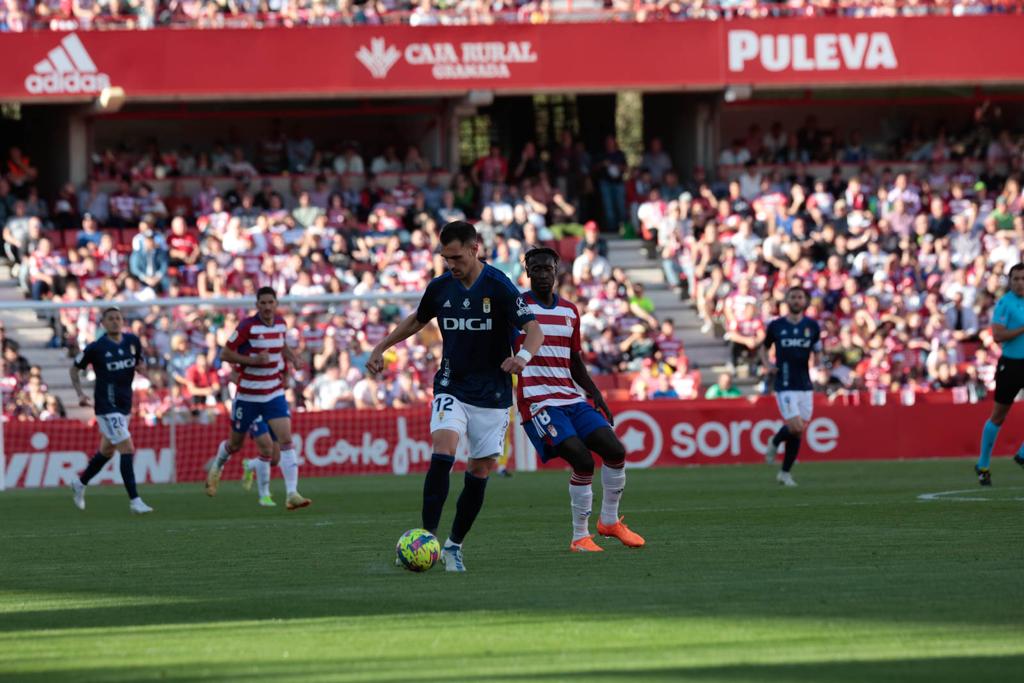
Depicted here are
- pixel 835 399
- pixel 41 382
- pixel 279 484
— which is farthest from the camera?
pixel 835 399

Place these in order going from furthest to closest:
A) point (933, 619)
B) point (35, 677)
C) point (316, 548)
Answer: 1. point (316, 548)
2. point (933, 619)
3. point (35, 677)

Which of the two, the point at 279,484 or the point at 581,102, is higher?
the point at 581,102

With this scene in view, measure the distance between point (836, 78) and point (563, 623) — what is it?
29.3 metres

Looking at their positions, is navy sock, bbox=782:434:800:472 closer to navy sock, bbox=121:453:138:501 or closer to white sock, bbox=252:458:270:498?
white sock, bbox=252:458:270:498

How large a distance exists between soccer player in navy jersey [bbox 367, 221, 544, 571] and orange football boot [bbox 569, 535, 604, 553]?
143 centimetres

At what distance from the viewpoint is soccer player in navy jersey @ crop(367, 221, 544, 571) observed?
449 inches

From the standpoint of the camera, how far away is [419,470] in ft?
88.0

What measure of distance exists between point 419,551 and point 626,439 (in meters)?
16.1

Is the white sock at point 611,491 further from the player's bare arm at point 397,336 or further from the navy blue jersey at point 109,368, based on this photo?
the navy blue jersey at point 109,368

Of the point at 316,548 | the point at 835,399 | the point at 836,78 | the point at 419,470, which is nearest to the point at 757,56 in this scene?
the point at 836,78

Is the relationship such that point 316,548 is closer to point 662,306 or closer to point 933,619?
point 933,619

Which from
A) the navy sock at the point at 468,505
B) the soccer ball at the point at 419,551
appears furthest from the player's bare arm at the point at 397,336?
the soccer ball at the point at 419,551

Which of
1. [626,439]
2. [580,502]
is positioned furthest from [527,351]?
[626,439]

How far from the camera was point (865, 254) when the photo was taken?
33.4 m
